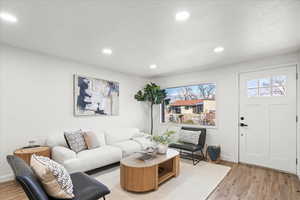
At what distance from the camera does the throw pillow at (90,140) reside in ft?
10.6

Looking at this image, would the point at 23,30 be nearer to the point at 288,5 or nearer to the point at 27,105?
the point at 27,105

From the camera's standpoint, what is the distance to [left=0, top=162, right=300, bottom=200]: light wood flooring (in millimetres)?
2301

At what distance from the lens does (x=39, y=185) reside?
54.3 inches

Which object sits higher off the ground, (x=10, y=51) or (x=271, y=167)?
(x=10, y=51)

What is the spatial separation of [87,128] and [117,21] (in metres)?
2.76

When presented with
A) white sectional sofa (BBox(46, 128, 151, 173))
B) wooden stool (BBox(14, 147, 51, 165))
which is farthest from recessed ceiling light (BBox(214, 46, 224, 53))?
wooden stool (BBox(14, 147, 51, 165))

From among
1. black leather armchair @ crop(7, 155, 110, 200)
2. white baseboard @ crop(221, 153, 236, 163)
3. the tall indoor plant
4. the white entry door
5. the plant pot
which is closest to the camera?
black leather armchair @ crop(7, 155, 110, 200)

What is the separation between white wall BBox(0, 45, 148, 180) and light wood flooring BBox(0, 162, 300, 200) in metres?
0.64

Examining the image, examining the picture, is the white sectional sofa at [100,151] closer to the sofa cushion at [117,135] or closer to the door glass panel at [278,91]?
the sofa cushion at [117,135]

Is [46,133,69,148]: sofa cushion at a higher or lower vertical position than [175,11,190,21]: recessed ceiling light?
lower

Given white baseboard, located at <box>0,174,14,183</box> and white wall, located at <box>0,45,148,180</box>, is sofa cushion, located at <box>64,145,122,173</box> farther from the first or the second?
white baseboard, located at <box>0,174,14,183</box>

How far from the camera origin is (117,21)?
1.97m

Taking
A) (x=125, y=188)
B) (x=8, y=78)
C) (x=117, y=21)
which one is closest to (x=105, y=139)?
(x=125, y=188)

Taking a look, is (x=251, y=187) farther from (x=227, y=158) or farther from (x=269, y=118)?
(x=269, y=118)
